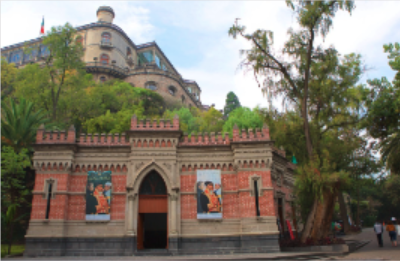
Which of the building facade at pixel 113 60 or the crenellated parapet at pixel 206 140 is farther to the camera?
the building facade at pixel 113 60

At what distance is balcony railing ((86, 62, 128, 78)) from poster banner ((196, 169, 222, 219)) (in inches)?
1603

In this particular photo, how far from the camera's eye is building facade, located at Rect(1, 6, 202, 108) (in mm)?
54862

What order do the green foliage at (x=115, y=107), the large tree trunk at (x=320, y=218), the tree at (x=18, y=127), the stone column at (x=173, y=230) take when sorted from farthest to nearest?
the green foliage at (x=115, y=107), the tree at (x=18, y=127), the large tree trunk at (x=320, y=218), the stone column at (x=173, y=230)

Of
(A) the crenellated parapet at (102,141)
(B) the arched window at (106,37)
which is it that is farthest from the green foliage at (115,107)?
(A) the crenellated parapet at (102,141)

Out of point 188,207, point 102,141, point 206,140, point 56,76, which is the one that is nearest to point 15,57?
point 56,76

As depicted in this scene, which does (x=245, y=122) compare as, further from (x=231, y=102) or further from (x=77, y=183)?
(x=231, y=102)

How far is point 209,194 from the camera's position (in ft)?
61.3

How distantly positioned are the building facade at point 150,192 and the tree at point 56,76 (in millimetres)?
17090

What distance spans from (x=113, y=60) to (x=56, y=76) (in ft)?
75.4

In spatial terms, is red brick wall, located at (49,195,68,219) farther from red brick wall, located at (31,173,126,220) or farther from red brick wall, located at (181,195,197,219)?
red brick wall, located at (181,195,197,219)

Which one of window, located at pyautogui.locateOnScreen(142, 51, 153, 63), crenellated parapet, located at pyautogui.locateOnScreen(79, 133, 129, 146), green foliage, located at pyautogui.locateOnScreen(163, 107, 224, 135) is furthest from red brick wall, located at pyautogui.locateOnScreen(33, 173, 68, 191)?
window, located at pyautogui.locateOnScreen(142, 51, 153, 63)

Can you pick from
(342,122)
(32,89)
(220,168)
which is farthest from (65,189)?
(32,89)

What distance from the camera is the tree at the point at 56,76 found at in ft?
112

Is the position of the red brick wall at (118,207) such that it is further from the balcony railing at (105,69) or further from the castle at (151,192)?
the balcony railing at (105,69)
